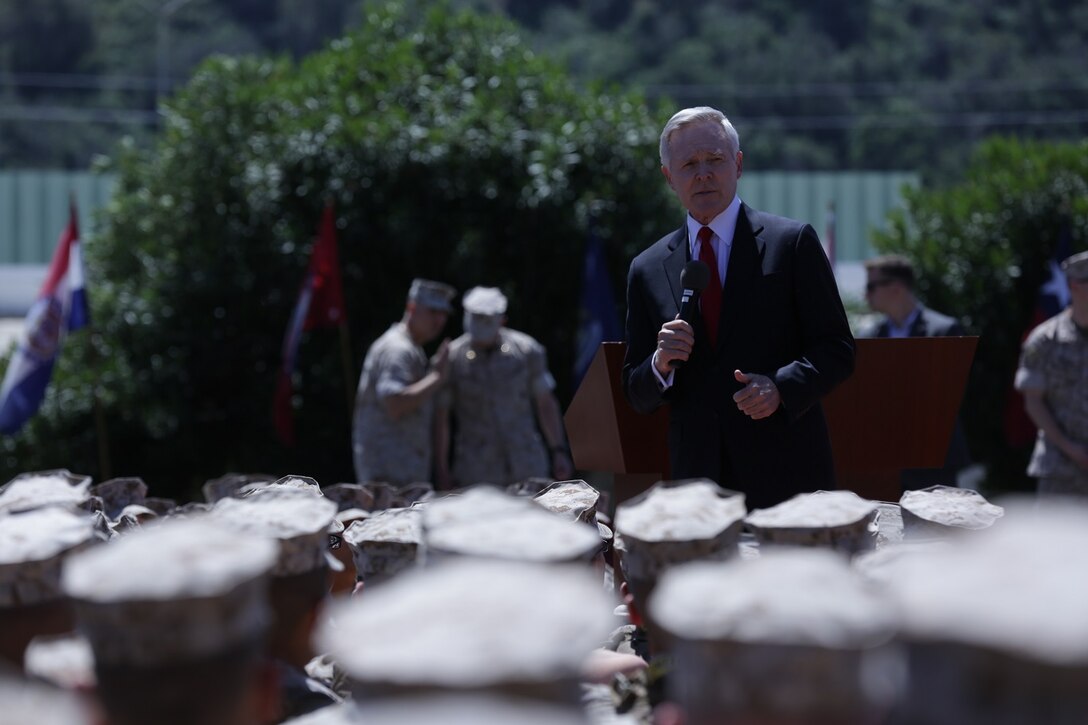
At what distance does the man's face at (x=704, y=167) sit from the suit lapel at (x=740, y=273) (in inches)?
3.2

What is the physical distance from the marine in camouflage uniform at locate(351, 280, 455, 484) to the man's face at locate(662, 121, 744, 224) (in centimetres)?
382

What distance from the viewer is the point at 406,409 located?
264 inches

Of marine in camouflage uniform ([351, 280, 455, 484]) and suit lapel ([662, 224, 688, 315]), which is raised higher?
suit lapel ([662, 224, 688, 315])

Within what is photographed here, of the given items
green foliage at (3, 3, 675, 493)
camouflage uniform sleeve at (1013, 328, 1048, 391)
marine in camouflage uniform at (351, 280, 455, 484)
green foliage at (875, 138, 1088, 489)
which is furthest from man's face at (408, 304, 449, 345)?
green foliage at (875, 138, 1088, 489)

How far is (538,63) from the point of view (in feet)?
34.2

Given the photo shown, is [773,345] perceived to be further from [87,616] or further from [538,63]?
[538,63]

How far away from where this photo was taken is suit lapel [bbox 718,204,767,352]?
2957mm

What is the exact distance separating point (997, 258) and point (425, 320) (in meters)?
4.99

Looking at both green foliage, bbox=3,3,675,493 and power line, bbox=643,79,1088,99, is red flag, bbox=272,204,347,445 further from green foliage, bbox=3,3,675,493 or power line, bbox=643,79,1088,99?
power line, bbox=643,79,1088,99

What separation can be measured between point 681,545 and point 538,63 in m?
9.01

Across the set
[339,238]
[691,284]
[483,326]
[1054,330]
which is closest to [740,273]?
[691,284]

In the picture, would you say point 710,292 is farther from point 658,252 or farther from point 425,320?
point 425,320

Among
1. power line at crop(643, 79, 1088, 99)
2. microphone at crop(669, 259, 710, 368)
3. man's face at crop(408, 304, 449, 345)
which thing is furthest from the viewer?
power line at crop(643, 79, 1088, 99)

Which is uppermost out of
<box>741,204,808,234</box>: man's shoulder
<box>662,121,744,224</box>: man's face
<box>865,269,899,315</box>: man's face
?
<box>662,121,744,224</box>: man's face
